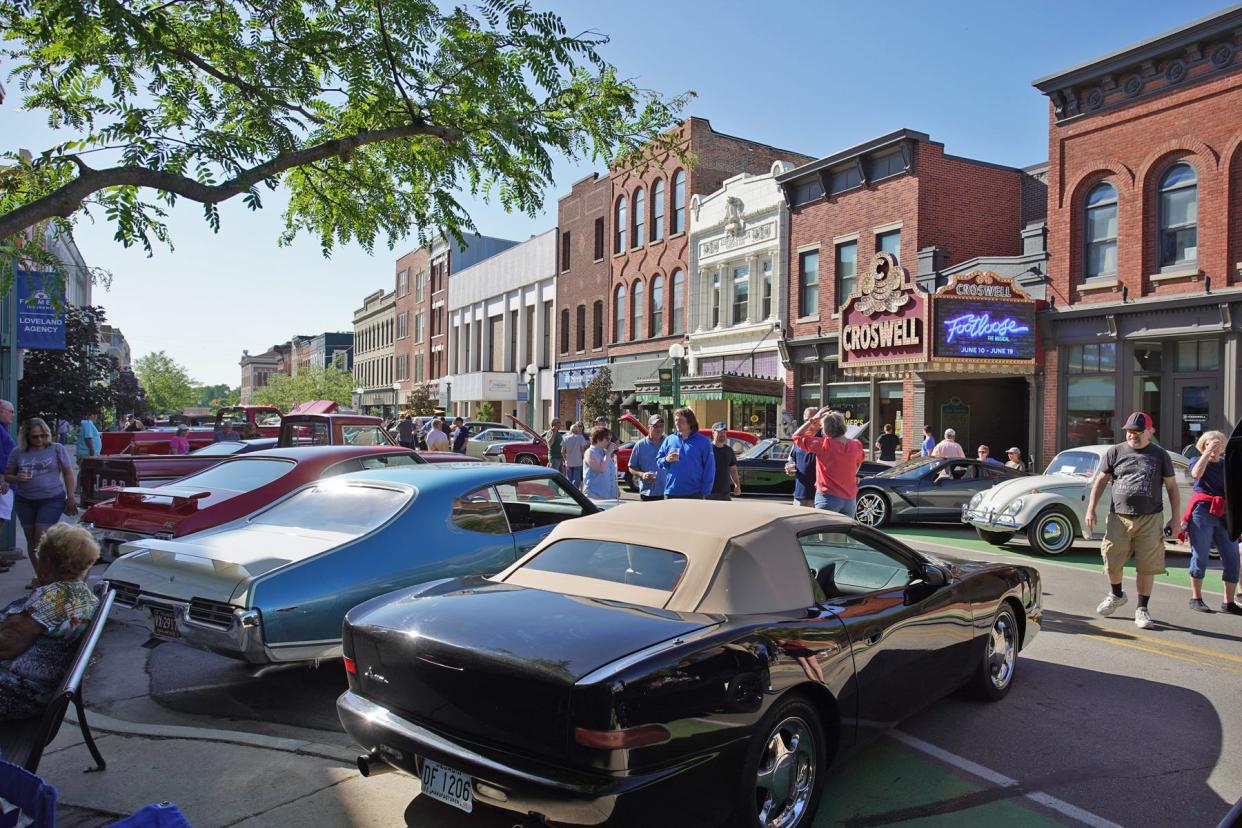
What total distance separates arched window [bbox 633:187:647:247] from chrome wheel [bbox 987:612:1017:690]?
97.3 ft

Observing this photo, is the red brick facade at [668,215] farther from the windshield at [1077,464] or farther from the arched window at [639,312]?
the windshield at [1077,464]

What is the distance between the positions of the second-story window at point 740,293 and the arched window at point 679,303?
110 inches

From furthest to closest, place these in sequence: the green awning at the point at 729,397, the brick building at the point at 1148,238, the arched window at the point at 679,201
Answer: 1. the arched window at the point at 679,201
2. the green awning at the point at 729,397
3. the brick building at the point at 1148,238

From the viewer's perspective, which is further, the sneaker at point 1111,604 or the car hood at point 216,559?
the sneaker at point 1111,604

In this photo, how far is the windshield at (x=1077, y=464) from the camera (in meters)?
12.0

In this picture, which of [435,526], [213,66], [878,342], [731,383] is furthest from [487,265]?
[435,526]

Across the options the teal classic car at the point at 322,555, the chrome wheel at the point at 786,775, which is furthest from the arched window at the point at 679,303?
the chrome wheel at the point at 786,775

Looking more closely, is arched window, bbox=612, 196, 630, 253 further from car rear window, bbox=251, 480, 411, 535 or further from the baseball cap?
car rear window, bbox=251, 480, 411, 535

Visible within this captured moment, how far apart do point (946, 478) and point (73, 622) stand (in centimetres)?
1294

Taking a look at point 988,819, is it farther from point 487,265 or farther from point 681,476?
point 487,265

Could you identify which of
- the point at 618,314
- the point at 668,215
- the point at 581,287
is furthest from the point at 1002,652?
the point at 581,287

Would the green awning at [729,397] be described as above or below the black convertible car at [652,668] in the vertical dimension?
above

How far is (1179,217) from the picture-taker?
17047mm

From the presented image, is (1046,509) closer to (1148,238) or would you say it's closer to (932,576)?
(932,576)
